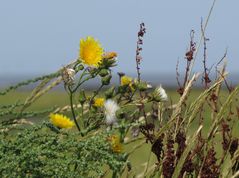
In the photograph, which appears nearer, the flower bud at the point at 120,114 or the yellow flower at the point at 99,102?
the flower bud at the point at 120,114

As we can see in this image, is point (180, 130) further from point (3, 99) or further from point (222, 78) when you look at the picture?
point (3, 99)

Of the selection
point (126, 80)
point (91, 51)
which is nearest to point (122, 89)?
point (126, 80)

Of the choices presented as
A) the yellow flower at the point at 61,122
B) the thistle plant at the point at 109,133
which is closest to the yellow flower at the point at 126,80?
the thistle plant at the point at 109,133

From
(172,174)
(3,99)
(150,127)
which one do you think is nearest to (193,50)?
(150,127)

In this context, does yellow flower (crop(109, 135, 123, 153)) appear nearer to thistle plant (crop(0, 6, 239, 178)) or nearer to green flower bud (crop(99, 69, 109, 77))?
thistle plant (crop(0, 6, 239, 178))

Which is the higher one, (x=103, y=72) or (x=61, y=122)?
(x=103, y=72)

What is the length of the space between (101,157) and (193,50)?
57cm

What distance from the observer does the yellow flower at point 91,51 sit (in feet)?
A: 8.06

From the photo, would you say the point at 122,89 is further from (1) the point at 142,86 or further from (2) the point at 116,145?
(2) the point at 116,145

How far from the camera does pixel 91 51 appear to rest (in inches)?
97.8

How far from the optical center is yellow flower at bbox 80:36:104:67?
8.06 ft

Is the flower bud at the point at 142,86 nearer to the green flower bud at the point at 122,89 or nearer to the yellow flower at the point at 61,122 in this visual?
the green flower bud at the point at 122,89

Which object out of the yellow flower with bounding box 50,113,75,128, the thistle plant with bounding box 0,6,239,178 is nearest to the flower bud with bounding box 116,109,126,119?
the thistle plant with bounding box 0,6,239,178

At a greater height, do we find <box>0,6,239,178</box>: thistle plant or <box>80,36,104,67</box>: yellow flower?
<box>80,36,104,67</box>: yellow flower
